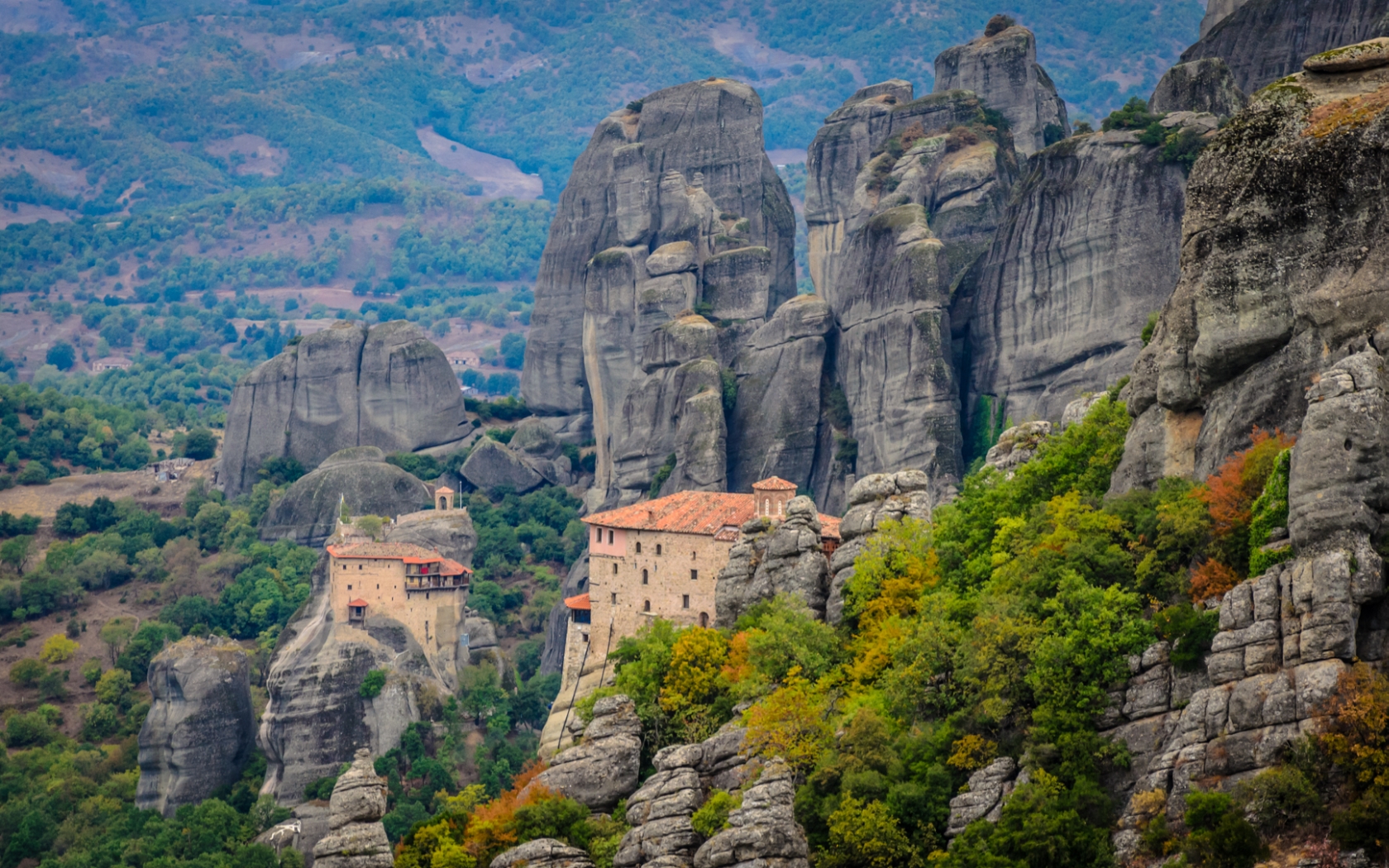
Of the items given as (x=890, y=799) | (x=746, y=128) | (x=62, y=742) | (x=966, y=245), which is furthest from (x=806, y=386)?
(x=890, y=799)

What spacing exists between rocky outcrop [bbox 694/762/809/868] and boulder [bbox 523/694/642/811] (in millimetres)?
6540

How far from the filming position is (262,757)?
89.1 meters

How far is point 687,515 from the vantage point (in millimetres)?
61562

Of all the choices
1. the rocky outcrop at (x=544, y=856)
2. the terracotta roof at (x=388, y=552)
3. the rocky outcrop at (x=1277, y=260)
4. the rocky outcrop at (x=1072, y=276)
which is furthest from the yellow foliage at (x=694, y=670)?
the terracotta roof at (x=388, y=552)

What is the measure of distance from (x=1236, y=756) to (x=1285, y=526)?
4420 mm

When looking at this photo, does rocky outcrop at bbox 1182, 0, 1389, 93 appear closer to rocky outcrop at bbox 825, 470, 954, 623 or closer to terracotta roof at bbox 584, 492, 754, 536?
terracotta roof at bbox 584, 492, 754, 536

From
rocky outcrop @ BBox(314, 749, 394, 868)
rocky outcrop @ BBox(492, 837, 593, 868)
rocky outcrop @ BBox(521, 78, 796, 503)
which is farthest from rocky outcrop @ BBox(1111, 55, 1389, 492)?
rocky outcrop @ BBox(521, 78, 796, 503)

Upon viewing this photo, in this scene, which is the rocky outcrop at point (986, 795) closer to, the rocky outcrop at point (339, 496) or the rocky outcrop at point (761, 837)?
the rocky outcrop at point (761, 837)

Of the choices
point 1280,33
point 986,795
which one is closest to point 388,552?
point 1280,33

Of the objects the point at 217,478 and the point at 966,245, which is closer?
the point at 966,245

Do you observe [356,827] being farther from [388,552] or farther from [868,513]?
[388,552]

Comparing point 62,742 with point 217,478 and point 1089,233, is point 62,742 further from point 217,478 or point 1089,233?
point 1089,233

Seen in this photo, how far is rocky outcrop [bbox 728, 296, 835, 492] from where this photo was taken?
97.2 metres

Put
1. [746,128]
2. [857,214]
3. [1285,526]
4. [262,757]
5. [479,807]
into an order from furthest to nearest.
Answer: [746,128], [857,214], [262,757], [479,807], [1285,526]
